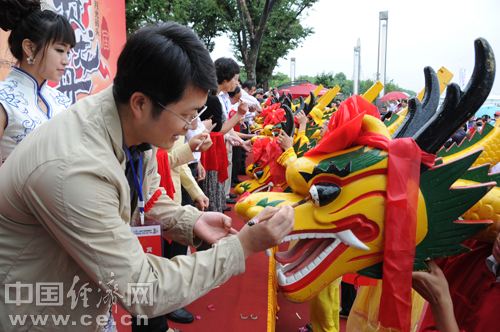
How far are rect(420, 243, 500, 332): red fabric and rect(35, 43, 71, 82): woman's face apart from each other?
2.26m

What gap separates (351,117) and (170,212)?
1.03 meters

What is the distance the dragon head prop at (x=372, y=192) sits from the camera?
126cm

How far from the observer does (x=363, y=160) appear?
1334mm

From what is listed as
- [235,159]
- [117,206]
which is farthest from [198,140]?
[235,159]

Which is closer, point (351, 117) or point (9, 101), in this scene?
point (351, 117)

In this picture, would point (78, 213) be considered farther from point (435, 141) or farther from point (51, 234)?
point (435, 141)

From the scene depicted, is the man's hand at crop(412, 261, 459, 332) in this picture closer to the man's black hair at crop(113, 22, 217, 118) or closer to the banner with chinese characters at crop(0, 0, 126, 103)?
the man's black hair at crop(113, 22, 217, 118)

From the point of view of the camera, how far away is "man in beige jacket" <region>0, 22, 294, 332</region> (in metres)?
1.06

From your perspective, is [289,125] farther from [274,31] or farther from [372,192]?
[274,31]

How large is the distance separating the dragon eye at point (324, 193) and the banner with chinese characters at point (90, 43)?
9.34 ft

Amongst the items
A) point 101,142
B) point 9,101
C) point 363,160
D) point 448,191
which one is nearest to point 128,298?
point 101,142

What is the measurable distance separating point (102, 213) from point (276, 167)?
2113 millimetres

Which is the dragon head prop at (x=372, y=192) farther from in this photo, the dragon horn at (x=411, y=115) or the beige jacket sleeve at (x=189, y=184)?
the beige jacket sleeve at (x=189, y=184)

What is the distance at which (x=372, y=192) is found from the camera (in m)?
1.33
